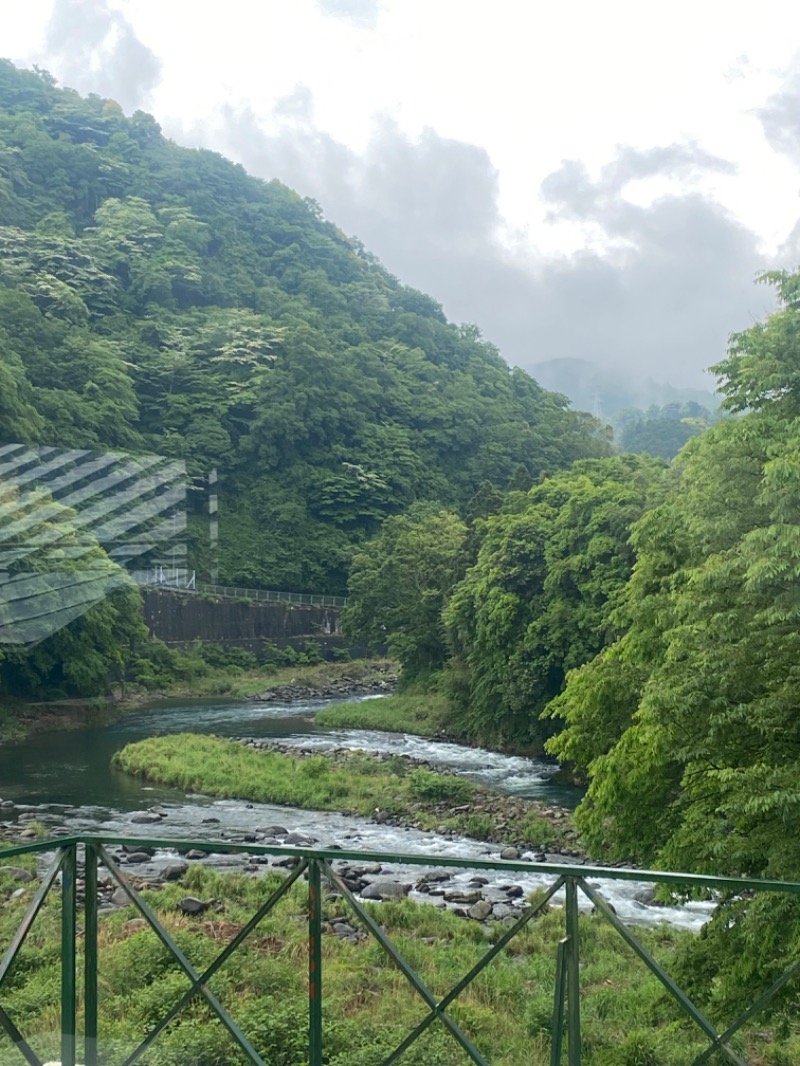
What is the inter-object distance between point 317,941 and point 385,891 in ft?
2.46

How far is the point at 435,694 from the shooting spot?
40406 mm

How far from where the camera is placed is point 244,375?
7619cm

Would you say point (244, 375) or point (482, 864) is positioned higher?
point (244, 375)

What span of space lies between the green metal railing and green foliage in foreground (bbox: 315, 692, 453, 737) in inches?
1283

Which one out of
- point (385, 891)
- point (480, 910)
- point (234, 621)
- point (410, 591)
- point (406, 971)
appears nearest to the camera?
point (406, 971)

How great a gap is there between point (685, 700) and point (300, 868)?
5.82m

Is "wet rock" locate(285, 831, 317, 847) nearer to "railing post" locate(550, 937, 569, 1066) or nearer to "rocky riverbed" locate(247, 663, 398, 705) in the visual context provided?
"railing post" locate(550, 937, 569, 1066)

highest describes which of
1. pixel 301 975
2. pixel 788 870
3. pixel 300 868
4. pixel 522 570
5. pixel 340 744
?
pixel 522 570

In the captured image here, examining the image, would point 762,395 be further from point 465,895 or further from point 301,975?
point 301,975

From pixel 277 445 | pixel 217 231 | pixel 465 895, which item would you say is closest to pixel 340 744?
pixel 465 895

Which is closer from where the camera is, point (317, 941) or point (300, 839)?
point (317, 941)

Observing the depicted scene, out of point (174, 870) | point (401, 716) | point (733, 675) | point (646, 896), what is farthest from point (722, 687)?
point (401, 716)

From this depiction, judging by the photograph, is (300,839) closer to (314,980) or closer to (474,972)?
(314,980)

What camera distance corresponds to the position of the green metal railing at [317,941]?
3350mm
